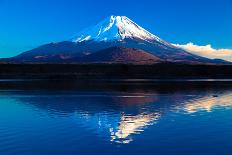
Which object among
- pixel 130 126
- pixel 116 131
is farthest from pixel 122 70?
pixel 116 131

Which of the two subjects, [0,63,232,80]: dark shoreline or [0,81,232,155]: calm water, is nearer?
[0,81,232,155]: calm water

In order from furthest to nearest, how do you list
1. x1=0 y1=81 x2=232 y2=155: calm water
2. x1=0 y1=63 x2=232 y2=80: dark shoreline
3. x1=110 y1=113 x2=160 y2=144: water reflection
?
x1=0 y1=63 x2=232 y2=80: dark shoreline < x1=110 y1=113 x2=160 y2=144: water reflection < x1=0 y1=81 x2=232 y2=155: calm water

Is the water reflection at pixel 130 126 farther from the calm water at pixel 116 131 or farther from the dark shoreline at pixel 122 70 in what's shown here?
the dark shoreline at pixel 122 70

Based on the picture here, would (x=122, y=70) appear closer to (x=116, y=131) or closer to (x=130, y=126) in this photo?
(x=130, y=126)

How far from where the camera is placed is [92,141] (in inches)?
896

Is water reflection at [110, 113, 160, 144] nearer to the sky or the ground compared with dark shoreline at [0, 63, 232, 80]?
nearer to the ground

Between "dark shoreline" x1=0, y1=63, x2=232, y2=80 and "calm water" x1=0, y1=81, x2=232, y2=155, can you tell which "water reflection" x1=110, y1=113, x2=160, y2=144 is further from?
"dark shoreline" x1=0, y1=63, x2=232, y2=80

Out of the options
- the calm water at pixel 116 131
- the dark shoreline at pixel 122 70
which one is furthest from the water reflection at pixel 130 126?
the dark shoreline at pixel 122 70

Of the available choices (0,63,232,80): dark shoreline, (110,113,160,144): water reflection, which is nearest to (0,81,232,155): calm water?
Result: (110,113,160,144): water reflection

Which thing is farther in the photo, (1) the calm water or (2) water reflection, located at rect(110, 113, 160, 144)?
(2) water reflection, located at rect(110, 113, 160, 144)

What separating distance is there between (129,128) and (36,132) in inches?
229

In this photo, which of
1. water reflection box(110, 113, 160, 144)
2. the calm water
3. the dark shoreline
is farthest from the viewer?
the dark shoreline

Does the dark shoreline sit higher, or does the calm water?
the dark shoreline

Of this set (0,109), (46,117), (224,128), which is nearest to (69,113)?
A: (46,117)
